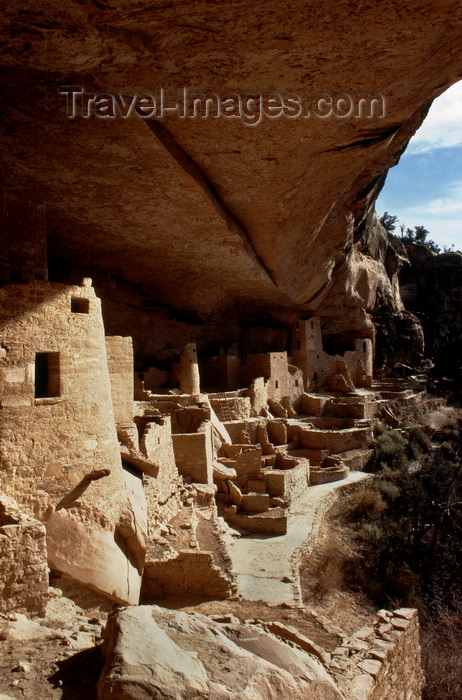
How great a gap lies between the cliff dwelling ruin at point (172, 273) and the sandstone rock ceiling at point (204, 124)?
1.3 inches

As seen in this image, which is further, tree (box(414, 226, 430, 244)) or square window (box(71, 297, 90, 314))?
tree (box(414, 226, 430, 244))

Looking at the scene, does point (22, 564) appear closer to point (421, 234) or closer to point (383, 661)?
point (383, 661)

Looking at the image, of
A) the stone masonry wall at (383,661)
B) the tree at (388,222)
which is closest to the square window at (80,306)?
the stone masonry wall at (383,661)

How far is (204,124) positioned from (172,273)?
8300mm

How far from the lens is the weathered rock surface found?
10.0ft

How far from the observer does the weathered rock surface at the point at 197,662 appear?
3.06 metres

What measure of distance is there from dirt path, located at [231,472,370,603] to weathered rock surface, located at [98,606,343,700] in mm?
4392

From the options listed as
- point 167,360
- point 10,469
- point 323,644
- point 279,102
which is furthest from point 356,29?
point 167,360

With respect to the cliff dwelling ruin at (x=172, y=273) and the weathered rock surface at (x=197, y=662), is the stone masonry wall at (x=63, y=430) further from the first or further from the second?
the weathered rock surface at (x=197, y=662)

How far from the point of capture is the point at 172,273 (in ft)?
51.3

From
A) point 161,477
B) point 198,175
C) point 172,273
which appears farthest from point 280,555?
point 172,273

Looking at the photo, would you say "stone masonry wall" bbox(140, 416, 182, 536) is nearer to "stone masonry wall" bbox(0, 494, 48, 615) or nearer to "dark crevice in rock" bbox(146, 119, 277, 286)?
"stone masonry wall" bbox(0, 494, 48, 615)

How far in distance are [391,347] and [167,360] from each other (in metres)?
15.0

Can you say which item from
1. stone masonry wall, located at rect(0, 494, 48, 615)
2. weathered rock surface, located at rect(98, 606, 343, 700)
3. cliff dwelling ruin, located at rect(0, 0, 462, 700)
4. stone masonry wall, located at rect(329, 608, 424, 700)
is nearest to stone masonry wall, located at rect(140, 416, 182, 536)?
cliff dwelling ruin, located at rect(0, 0, 462, 700)
